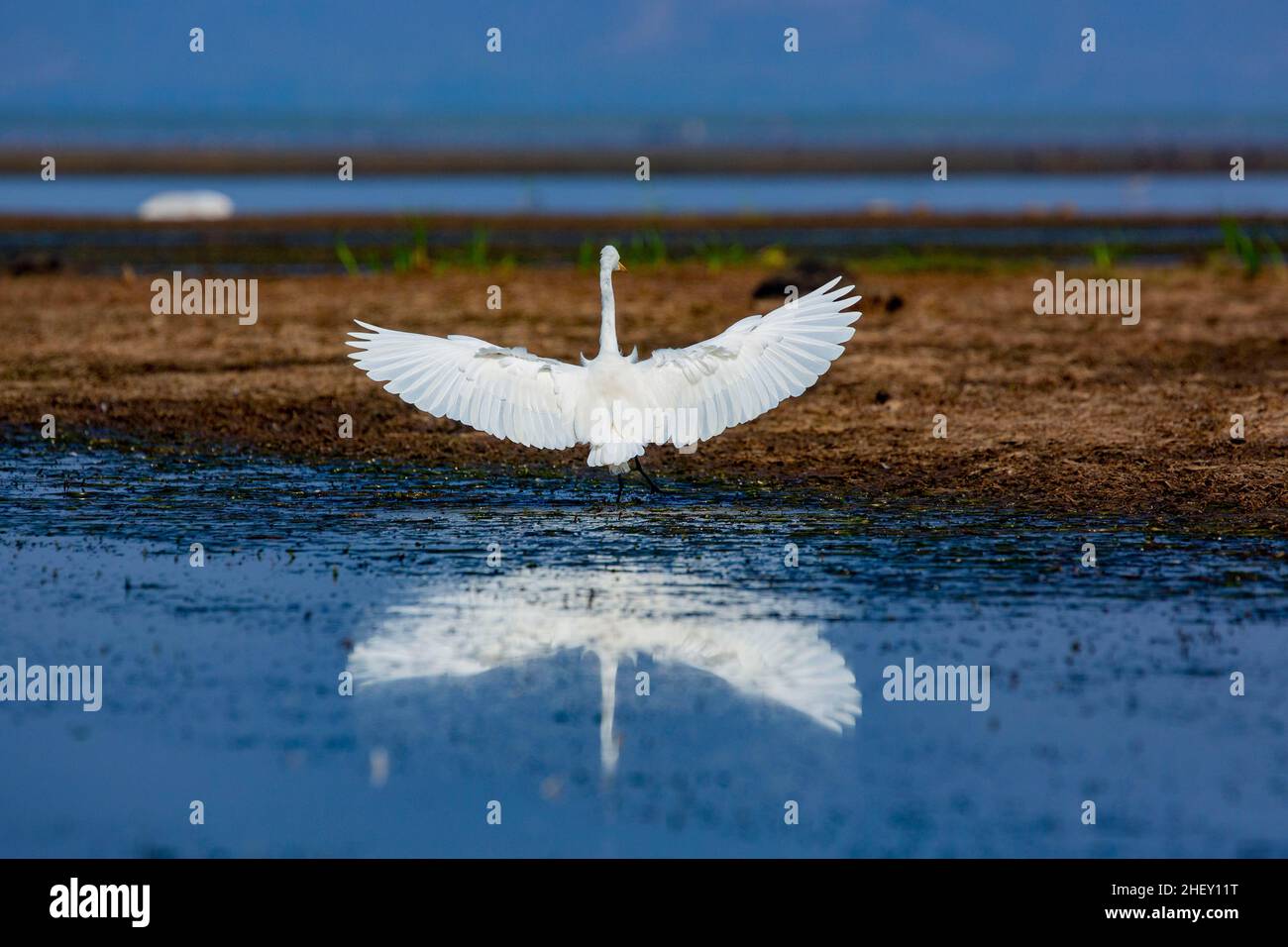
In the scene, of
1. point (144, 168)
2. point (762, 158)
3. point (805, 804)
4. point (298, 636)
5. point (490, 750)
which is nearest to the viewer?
point (805, 804)

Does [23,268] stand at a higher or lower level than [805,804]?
higher

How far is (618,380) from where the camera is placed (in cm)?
1157

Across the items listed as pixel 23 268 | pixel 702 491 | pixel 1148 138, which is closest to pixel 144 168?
pixel 23 268

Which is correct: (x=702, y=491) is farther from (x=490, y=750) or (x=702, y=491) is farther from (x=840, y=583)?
(x=490, y=750)

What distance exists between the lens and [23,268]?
84.0 ft

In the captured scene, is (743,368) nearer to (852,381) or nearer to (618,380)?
(618,380)

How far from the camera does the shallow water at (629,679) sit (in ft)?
22.1

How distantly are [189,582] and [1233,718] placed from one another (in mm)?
5383

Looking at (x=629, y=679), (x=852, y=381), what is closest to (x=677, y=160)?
(x=852, y=381)

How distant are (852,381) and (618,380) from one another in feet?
17.7

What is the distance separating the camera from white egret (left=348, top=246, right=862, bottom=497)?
11.6 m

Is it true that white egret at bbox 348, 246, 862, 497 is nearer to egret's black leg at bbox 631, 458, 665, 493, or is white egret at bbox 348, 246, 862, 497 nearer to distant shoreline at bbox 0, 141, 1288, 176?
egret's black leg at bbox 631, 458, 665, 493

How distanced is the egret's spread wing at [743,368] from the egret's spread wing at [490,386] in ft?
1.89

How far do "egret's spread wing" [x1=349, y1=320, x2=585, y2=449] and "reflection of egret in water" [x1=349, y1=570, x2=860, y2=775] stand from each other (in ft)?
5.97
